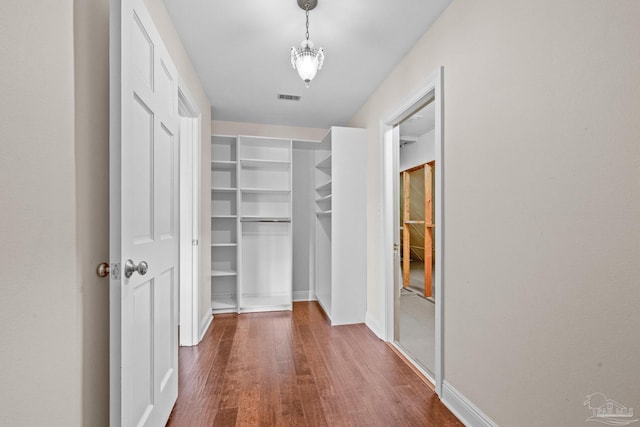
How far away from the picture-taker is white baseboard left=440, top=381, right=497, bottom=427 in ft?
5.13

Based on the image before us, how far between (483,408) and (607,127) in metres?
1.48

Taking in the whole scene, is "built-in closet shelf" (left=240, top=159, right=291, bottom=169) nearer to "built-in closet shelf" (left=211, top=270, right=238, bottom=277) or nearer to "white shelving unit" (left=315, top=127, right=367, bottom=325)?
"white shelving unit" (left=315, top=127, right=367, bottom=325)

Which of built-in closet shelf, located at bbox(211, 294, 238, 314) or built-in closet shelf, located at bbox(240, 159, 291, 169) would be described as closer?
built-in closet shelf, located at bbox(211, 294, 238, 314)

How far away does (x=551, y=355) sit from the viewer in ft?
3.98

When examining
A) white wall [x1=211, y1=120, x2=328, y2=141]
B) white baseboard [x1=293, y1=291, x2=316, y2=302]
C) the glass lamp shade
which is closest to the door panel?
the glass lamp shade

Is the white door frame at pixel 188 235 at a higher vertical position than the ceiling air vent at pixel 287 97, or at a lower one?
lower

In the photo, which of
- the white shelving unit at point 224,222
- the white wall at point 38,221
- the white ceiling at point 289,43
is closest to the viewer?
the white wall at point 38,221

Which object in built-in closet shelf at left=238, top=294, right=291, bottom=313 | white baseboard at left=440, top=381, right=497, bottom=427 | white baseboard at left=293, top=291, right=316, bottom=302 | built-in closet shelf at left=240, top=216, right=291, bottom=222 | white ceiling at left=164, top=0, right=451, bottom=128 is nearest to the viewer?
white baseboard at left=440, top=381, right=497, bottom=427

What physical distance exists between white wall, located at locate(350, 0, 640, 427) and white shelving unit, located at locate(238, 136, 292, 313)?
2.58 metres

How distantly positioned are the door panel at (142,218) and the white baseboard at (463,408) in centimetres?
171

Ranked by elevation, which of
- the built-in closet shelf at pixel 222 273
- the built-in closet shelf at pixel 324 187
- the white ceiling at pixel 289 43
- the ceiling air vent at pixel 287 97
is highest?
the white ceiling at pixel 289 43

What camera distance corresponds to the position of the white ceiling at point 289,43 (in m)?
1.90

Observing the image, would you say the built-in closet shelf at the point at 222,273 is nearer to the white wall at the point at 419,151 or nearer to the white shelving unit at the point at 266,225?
the white shelving unit at the point at 266,225

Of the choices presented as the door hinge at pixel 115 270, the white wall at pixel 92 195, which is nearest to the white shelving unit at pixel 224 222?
the white wall at pixel 92 195
